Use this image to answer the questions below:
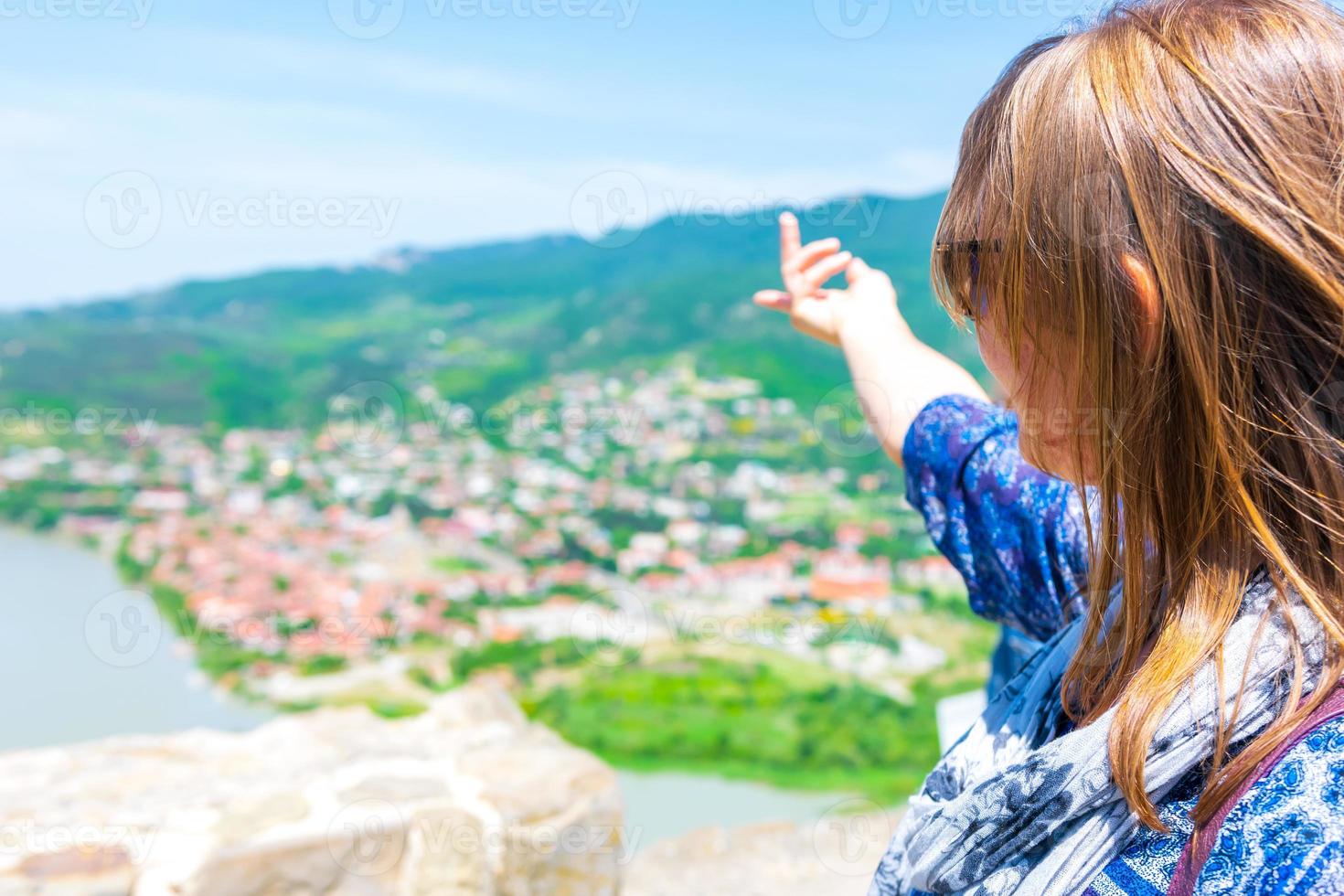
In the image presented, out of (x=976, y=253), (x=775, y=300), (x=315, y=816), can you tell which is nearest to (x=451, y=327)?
(x=315, y=816)


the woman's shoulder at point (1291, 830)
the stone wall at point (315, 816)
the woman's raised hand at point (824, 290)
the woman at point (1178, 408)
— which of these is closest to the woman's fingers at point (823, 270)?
the woman's raised hand at point (824, 290)

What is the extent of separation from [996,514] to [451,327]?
7.83 m

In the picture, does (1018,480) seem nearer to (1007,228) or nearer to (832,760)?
(1007,228)

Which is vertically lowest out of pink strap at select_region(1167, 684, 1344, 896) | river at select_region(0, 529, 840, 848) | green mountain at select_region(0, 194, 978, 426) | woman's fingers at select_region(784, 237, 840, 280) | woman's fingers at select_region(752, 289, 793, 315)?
river at select_region(0, 529, 840, 848)

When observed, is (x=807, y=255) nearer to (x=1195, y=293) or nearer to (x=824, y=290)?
(x=824, y=290)

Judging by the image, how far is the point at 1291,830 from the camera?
34 centimetres

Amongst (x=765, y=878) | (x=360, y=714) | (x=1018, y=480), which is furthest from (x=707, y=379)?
(x=1018, y=480)

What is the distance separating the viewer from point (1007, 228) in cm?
44

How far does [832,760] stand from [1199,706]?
3.45 m

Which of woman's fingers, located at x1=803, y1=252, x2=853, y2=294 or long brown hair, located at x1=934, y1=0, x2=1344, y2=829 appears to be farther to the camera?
woman's fingers, located at x1=803, y1=252, x2=853, y2=294

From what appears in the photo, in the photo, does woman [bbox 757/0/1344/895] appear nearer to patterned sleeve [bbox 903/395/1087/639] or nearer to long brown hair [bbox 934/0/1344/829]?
long brown hair [bbox 934/0/1344/829]

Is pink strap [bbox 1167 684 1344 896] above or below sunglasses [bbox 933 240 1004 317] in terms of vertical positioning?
below

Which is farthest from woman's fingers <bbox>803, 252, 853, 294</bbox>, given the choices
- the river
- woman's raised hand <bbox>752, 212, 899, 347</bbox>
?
the river

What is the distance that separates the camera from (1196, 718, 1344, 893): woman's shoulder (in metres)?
0.33
